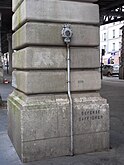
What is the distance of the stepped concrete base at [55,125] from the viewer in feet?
17.6

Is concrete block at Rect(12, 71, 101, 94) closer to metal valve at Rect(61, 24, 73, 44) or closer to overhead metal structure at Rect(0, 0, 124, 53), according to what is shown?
metal valve at Rect(61, 24, 73, 44)

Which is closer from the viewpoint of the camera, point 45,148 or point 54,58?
point 45,148

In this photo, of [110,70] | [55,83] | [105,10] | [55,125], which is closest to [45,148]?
[55,125]

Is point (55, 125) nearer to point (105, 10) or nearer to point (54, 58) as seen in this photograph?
point (54, 58)

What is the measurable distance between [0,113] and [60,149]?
16.8 feet

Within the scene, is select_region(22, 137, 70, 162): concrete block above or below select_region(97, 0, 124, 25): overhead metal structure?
below

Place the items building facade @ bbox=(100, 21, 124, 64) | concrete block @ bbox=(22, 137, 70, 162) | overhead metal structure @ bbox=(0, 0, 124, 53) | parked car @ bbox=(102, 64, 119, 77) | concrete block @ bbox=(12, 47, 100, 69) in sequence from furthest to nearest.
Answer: building facade @ bbox=(100, 21, 124, 64), parked car @ bbox=(102, 64, 119, 77), overhead metal structure @ bbox=(0, 0, 124, 53), concrete block @ bbox=(12, 47, 100, 69), concrete block @ bbox=(22, 137, 70, 162)

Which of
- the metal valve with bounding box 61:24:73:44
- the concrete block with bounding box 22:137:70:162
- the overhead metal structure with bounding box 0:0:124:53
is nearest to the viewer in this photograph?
the concrete block with bounding box 22:137:70:162

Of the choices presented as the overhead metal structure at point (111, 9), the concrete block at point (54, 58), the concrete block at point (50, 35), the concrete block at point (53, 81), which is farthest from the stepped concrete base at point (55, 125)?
the overhead metal structure at point (111, 9)

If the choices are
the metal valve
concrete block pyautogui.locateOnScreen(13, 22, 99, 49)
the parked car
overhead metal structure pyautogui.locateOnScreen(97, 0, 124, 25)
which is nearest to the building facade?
the parked car

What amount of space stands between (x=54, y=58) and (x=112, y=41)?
65132 mm

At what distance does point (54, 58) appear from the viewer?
18.5ft

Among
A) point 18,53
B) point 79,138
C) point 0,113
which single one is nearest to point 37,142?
point 79,138

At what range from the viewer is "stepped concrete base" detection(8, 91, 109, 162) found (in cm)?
538
